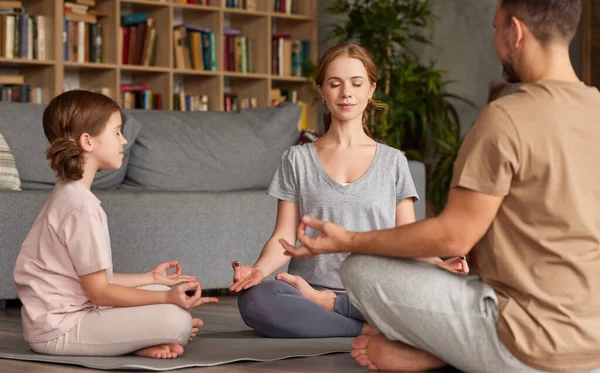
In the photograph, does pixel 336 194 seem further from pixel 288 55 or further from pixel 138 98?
pixel 288 55

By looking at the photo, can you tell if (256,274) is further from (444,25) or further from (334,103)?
(444,25)

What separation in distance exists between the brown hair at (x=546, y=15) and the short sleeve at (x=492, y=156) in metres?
0.17

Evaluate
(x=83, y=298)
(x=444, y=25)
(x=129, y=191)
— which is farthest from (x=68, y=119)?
(x=444, y=25)

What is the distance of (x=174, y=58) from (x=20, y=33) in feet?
3.69

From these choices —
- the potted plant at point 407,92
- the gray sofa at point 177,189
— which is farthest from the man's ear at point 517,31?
the potted plant at point 407,92

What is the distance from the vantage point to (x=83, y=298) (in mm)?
2346

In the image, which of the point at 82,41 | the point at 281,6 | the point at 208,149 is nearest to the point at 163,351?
the point at 208,149

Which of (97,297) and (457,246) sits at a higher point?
(457,246)

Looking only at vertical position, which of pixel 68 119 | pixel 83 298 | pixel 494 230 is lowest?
pixel 83 298

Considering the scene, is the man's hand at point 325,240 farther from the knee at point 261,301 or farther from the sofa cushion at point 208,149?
the sofa cushion at point 208,149

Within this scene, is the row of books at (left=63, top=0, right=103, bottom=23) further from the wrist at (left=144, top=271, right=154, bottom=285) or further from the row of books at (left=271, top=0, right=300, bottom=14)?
the wrist at (left=144, top=271, right=154, bottom=285)

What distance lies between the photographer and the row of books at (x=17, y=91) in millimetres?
6156

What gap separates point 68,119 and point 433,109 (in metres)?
4.46

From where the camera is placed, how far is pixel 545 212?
181cm
